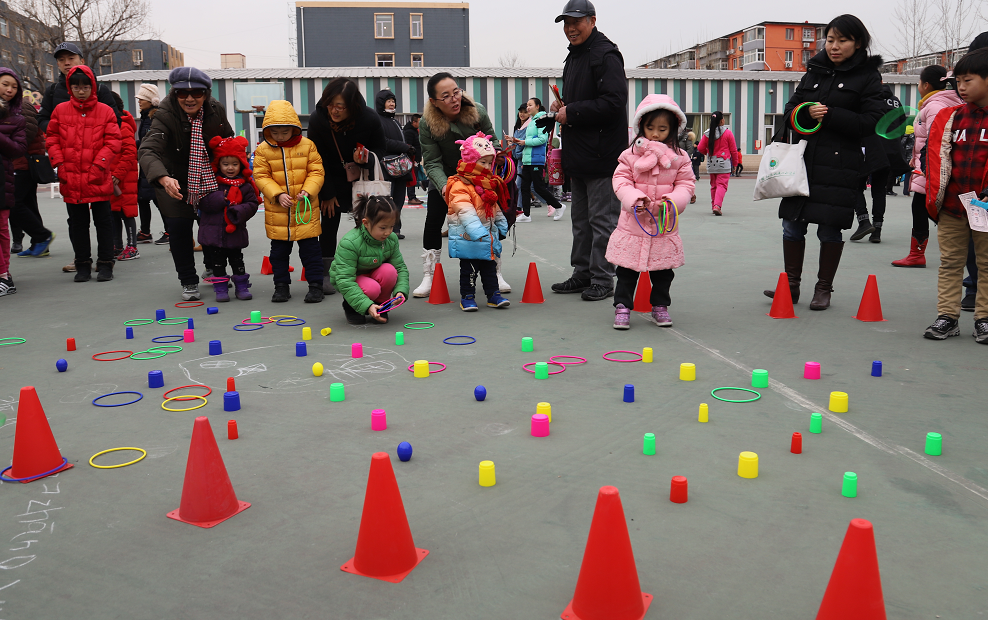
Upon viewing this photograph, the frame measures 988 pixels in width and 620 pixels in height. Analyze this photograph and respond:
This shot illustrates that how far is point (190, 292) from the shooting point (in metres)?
6.99

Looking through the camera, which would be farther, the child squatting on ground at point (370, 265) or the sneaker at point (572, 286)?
the sneaker at point (572, 286)

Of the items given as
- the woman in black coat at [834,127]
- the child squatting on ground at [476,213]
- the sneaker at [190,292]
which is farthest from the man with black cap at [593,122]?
the sneaker at [190,292]

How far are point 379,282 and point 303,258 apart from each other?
1.23 metres

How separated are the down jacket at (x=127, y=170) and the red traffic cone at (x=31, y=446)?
5.68 m

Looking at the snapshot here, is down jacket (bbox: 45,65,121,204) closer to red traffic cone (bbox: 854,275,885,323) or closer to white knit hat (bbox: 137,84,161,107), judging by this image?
white knit hat (bbox: 137,84,161,107)

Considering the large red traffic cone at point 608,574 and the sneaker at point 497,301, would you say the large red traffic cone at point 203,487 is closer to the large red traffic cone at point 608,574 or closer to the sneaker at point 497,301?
the large red traffic cone at point 608,574

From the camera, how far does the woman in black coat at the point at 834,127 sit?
225 inches

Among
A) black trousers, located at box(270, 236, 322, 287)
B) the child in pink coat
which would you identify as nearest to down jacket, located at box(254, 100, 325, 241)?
black trousers, located at box(270, 236, 322, 287)

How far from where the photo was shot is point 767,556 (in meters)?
2.40

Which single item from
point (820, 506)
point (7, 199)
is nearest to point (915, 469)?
point (820, 506)

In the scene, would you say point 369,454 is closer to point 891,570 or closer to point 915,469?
point 891,570

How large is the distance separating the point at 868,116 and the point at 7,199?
314 inches

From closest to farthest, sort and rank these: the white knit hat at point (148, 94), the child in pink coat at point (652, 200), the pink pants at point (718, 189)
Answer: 1. the child in pink coat at point (652, 200)
2. the white knit hat at point (148, 94)
3. the pink pants at point (718, 189)

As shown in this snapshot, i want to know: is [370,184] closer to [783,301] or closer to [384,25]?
[783,301]
